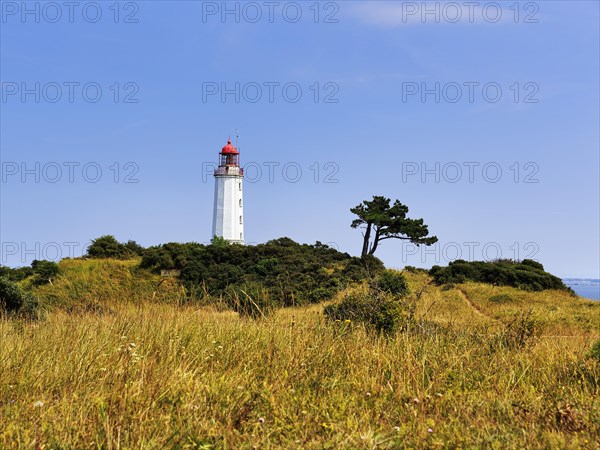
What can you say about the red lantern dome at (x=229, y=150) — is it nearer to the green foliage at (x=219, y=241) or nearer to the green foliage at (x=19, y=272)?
the green foliage at (x=219, y=241)

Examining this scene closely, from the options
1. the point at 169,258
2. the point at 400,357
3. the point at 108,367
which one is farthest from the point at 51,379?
the point at 169,258

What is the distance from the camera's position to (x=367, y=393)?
6043 millimetres

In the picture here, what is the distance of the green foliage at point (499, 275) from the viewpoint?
3747 cm

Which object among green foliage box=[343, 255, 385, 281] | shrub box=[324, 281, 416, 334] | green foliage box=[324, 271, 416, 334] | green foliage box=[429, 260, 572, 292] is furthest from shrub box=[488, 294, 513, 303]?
shrub box=[324, 281, 416, 334]

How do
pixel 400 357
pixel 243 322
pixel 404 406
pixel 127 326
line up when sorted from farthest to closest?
pixel 243 322 → pixel 127 326 → pixel 400 357 → pixel 404 406

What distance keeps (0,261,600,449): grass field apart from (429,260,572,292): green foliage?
94.7 ft

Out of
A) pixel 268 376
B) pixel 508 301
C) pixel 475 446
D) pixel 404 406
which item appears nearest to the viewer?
pixel 475 446

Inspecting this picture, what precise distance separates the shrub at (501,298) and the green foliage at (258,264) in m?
6.12

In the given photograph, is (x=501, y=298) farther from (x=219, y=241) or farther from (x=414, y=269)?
(x=219, y=241)

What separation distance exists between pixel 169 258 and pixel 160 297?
34.6 metres

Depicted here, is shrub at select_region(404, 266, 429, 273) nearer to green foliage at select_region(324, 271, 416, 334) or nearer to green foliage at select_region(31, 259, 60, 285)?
green foliage at select_region(31, 259, 60, 285)

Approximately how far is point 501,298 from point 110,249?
2953 cm

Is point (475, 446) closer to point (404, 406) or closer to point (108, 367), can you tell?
point (404, 406)

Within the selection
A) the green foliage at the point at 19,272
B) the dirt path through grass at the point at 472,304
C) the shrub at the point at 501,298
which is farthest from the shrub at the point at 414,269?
the green foliage at the point at 19,272
